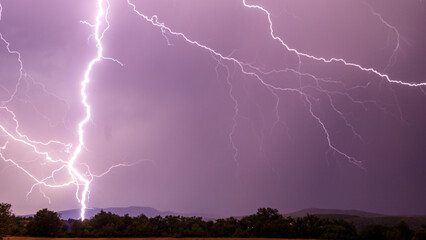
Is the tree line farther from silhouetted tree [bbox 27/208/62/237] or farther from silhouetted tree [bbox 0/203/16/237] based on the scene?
silhouetted tree [bbox 0/203/16/237]

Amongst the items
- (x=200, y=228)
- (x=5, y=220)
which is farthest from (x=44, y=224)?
(x=200, y=228)

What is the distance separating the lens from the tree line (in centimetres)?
1193

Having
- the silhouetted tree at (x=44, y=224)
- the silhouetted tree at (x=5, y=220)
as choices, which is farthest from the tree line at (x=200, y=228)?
the silhouetted tree at (x=5, y=220)

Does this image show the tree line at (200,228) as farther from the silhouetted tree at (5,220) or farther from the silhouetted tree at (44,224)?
the silhouetted tree at (5,220)

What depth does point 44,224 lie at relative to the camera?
1211 centimetres

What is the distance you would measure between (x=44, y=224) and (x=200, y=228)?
5.36 metres

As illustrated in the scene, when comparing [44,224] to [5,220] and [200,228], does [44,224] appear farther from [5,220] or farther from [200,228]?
[200,228]

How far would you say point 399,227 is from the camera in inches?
444

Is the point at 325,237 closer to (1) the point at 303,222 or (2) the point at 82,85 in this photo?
(1) the point at 303,222

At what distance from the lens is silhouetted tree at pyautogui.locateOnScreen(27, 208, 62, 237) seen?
12023 millimetres

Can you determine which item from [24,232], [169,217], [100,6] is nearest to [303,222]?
[169,217]

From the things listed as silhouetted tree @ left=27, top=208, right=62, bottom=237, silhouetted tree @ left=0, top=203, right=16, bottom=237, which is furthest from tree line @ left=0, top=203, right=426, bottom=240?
silhouetted tree @ left=0, top=203, right=16, bottom=237

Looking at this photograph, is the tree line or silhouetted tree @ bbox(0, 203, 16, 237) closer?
silhouetted tree @ bbox(0, 203, 16, 237)

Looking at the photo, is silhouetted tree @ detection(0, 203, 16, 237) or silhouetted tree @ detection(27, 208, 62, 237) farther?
silhouetted tree @ detection(27, 208, 62, 237)
